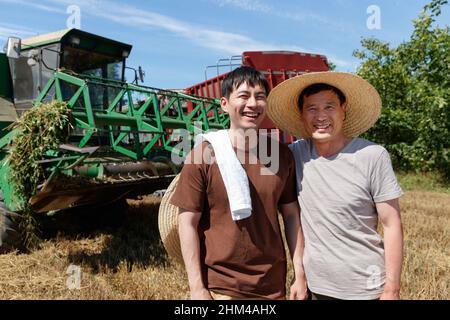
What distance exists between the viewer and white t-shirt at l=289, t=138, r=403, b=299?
→ 59.1 inches

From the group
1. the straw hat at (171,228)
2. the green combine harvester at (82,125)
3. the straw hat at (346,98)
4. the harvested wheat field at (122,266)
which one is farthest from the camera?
the green combine harvester at (82,125)

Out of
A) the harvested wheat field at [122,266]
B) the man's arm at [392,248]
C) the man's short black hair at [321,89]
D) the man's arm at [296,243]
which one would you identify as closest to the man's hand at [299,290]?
the man's arm at [296,243]

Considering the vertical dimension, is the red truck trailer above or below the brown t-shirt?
above

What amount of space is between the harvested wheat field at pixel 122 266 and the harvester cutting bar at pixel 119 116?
105 cm

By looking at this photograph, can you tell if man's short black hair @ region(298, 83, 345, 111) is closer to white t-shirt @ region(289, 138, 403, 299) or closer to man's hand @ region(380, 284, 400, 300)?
white t-shirt @ region(289, 138, 403, 299)

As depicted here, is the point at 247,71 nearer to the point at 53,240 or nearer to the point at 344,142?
the point at 344,142

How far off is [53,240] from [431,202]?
7111mm

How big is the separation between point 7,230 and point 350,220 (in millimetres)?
3557

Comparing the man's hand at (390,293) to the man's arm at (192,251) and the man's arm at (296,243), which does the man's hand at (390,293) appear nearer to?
the man's arm at (296,243)

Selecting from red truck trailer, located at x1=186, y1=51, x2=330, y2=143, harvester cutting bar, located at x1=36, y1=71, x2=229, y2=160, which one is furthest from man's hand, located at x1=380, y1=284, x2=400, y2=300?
red truck trailer, located at x1=186, y1=51, x2=330, y2=143

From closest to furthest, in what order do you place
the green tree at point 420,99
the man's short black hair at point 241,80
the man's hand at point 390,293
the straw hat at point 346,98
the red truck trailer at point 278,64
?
the man's hand at point 390,293 < the man's short black hair at point 241,80 < the straw hat at point 346,98 < the red truck trailer at point 278,64 < the green tree at point 420,99

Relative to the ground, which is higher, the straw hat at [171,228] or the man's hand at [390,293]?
the straw hat at [171,228]

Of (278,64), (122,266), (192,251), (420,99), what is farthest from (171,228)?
(420,99)

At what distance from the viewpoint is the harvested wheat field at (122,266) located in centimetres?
307
